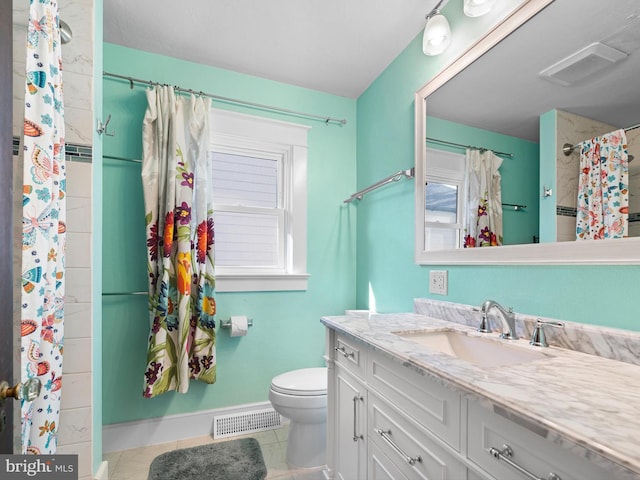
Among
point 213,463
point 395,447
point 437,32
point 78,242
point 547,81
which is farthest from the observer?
point 213,463

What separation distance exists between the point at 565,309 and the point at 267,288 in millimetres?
1652

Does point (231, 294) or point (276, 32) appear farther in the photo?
point (231, 294)

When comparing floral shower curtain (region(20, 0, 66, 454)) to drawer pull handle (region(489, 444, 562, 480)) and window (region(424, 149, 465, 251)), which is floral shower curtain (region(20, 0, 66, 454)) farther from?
window (region(424, 149, 465, 251))

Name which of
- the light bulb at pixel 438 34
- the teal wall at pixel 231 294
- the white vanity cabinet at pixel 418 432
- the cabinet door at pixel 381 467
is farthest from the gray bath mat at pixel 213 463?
A: the light bulb at pixel 438 34

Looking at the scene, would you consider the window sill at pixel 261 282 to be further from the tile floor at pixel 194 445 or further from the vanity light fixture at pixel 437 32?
the vanity light fixture at pixel 437 32

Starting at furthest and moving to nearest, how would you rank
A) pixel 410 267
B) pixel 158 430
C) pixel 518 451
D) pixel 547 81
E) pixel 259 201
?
pixel 259 201, pixel 158 430, pixel 410 267, pixel 547 81, pixel 518 451

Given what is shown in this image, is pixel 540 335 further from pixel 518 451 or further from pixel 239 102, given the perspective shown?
pixel 239 102

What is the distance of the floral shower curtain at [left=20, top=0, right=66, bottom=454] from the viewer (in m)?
0.92

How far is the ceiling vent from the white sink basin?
905 millimetres

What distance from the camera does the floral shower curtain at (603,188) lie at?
908 mm

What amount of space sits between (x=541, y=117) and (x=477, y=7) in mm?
569

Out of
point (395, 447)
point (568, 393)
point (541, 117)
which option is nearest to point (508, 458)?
point (568, 393)

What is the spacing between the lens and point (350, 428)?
4.24 ft

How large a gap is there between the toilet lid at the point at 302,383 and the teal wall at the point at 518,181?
118 cm
